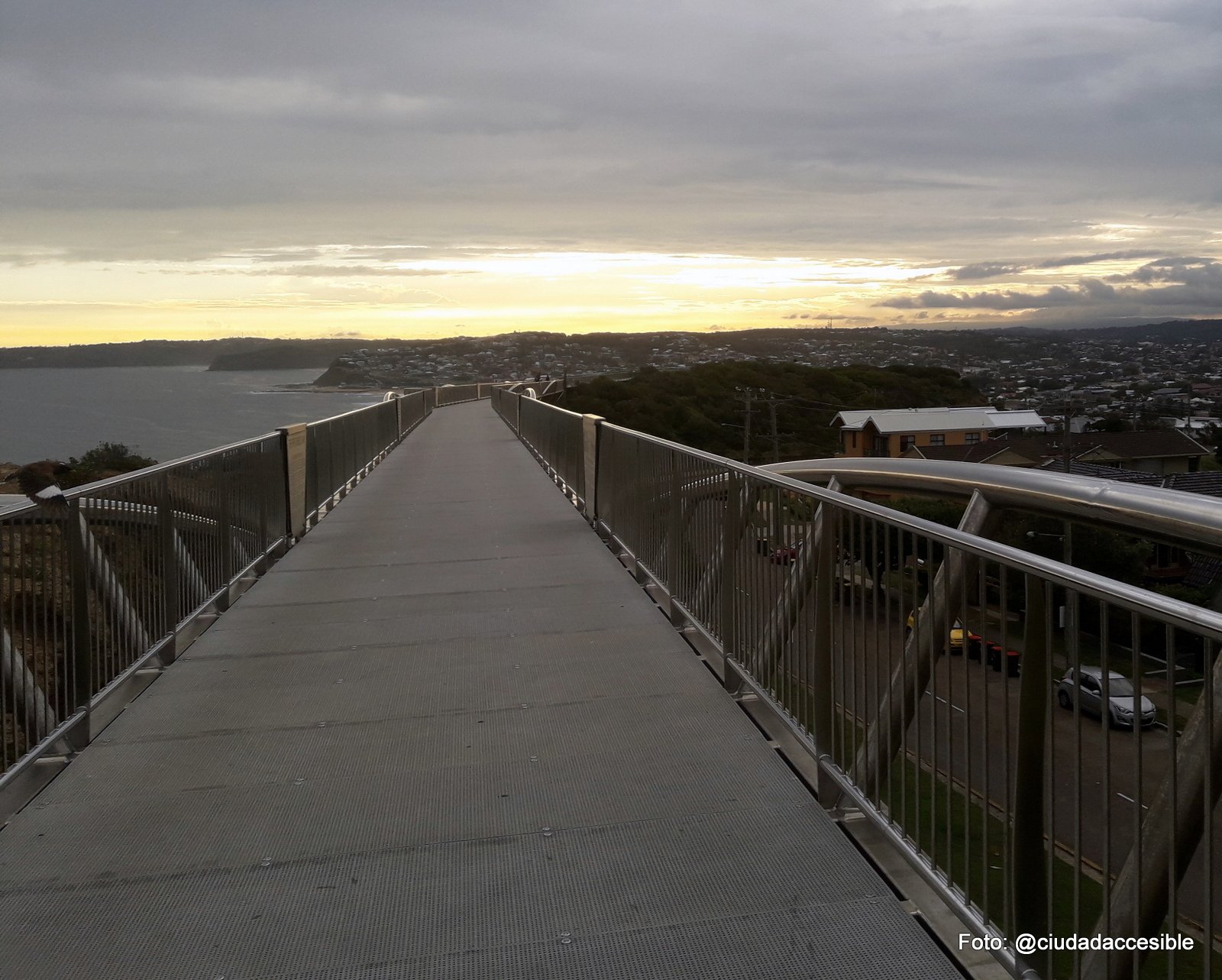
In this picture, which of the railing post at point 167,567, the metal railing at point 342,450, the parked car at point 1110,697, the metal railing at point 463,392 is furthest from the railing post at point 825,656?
the metal railing at point 463,392

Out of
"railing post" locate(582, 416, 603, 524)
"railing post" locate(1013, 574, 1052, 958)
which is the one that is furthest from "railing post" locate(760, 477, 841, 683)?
"railing post" locate(582, 416, 603, 524)

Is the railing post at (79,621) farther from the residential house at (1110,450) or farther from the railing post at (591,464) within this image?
the residential house at (1110,450)

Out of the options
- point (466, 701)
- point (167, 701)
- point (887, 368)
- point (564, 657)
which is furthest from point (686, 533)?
point (887, 368)

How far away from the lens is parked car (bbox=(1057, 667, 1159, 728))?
218 cm

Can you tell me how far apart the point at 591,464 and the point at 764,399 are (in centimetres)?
3581

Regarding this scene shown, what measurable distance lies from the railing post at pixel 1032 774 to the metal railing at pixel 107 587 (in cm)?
367

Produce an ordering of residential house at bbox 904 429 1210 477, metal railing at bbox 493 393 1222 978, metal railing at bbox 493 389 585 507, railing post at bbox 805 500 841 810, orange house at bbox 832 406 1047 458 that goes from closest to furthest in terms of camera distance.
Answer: metal railing at bbox 493 393 1222 978 < railing post at bbox 805 500 841 810 < metal railing at bbox 493 389 585 507 < residential house at bbox 904 429 1210 477 < orange house at bbox 832 406 1047 458

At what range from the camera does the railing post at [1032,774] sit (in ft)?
8.53

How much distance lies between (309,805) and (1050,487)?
3.01m

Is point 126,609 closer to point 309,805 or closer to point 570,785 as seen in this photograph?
point 309,805

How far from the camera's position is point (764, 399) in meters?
47.0

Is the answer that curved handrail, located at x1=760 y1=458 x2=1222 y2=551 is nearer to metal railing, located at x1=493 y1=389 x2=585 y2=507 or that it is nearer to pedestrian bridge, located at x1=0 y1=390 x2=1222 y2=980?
pedestrian bridge, located at x1=0 y1=390 x2=1222 y2=980

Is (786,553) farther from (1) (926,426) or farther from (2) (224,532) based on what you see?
(1) (926,426)

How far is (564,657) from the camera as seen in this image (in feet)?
20.9
